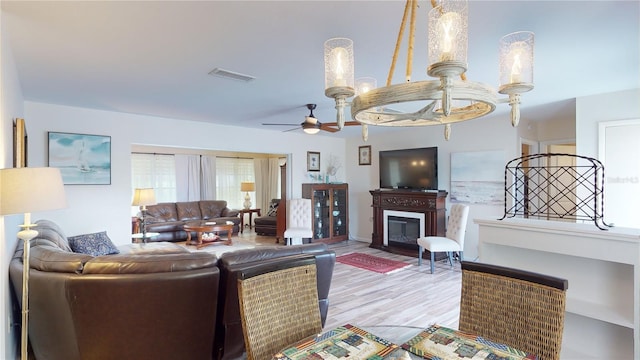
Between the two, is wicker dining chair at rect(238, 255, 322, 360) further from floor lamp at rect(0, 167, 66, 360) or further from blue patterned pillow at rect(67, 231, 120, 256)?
blue patterned pillow at rect(67, 231, 120, 256)

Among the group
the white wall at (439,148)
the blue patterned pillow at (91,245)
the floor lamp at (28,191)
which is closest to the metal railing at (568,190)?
the white wall at (439,148)

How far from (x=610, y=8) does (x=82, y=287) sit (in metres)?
3.49

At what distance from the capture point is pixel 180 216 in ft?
25.4

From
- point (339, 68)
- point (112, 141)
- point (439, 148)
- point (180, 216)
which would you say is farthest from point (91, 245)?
point (439, 148)

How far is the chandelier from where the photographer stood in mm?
1110

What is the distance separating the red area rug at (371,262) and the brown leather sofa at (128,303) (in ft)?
10.0

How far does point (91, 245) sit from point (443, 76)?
423cm

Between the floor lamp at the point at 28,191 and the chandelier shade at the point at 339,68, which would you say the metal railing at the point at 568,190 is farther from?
the floor lamp at the point at 28,191

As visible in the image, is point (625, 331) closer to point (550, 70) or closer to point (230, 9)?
point (550, 70)

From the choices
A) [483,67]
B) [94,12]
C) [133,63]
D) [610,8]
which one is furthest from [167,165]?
[610,8]

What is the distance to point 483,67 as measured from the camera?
2.88 meters

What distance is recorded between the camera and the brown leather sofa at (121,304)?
1.91 m

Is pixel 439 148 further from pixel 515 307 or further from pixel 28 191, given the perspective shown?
pixel 28 191

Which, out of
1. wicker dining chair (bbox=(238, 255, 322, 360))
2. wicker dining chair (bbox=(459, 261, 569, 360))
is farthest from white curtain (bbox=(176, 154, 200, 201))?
wicker dining chair (bbox=(459, 261, 569, 360))
